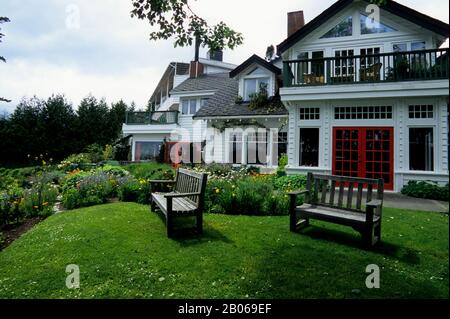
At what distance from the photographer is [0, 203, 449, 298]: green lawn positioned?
313cm

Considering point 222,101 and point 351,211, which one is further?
point 222,101

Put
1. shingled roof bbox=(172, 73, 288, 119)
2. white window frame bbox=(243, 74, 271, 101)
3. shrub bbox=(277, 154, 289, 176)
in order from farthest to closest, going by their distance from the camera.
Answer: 1. white window frame bbox=(243, 74, 271, 101)
2. shingled roof bbox=(172, 73, 288, 119)
3. shrub bbox=(277, 154, 289, 176)

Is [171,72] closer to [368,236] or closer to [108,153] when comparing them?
[108,153]

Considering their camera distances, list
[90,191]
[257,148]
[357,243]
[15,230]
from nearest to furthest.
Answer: [357,243], [15,230], [90,191], [257,148]

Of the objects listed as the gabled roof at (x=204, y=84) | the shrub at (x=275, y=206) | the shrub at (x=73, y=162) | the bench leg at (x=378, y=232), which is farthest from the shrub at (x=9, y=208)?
the gabled roof at (x=204, y=84)

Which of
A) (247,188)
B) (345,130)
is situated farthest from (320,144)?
(247,188)

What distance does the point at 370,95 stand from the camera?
1093cm

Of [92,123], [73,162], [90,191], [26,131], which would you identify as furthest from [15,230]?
[92,123]

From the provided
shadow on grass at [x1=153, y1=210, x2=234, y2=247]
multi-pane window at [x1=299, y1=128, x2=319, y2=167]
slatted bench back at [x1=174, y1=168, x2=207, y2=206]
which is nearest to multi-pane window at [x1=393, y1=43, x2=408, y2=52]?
multi-pane window at [x1=299, y1=128, x2=319, y2=167]

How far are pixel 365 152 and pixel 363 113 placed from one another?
1.70 m

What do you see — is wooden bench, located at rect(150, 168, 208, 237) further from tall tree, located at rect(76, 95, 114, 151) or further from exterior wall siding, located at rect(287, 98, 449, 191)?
tall tree, located at rect(76, 95, 114, 151)

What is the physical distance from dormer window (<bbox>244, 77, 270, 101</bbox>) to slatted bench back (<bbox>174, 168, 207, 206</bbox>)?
1082 cm
